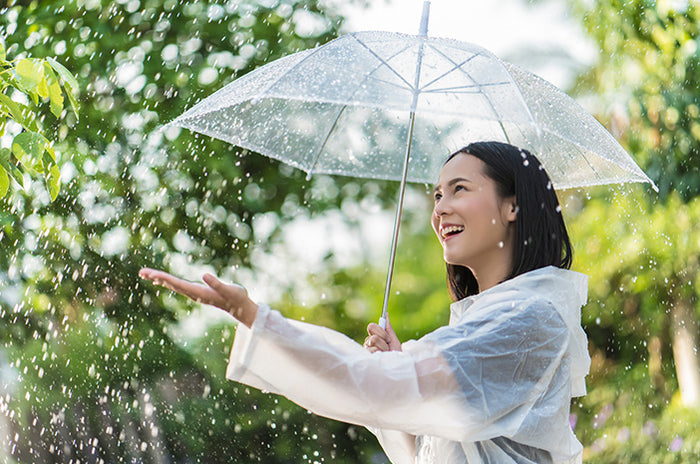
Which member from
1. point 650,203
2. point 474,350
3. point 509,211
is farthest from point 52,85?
point 650,203

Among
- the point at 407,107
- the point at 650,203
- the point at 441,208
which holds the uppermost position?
the point at 407,107

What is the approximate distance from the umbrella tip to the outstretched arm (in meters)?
1.08

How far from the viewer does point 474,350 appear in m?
1.44

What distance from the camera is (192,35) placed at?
4902 millimetres

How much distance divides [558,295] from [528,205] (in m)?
0.25

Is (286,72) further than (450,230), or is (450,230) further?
(286,72)

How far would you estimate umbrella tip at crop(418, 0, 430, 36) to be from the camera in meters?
2.08

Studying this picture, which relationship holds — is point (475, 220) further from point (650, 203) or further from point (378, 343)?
point (650, 203)

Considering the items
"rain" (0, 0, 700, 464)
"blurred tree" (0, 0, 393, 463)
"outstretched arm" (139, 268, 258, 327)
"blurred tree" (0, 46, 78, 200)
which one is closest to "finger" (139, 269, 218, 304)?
"outstretched arm" (139, 268, 258, 327)

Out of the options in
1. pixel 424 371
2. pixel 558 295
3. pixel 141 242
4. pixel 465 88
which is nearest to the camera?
pixel 424 371

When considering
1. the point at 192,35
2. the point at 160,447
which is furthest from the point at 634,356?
the point at 192,35

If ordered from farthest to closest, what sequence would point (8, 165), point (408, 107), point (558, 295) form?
point (8, 165) < point (408, 107) < point (558, 295)

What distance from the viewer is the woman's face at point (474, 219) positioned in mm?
1817

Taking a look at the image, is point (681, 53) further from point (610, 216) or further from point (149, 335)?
point (149, 335)
